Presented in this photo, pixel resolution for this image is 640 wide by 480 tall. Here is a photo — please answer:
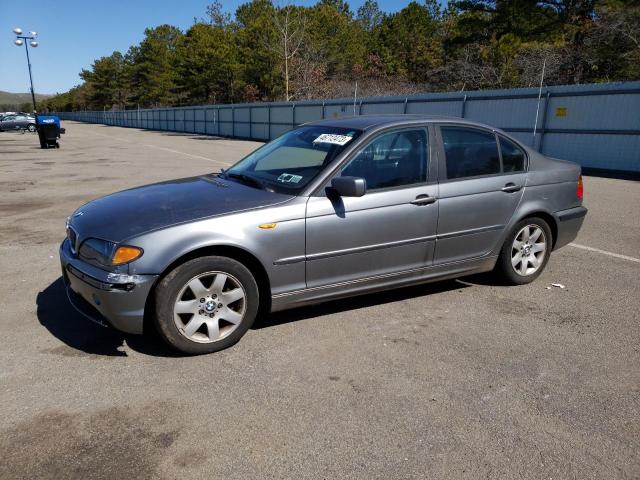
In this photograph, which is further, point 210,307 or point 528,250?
point 528,250

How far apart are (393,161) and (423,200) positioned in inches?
15.5

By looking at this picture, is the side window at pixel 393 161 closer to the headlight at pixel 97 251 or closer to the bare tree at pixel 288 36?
the headlight at pixel 97 251

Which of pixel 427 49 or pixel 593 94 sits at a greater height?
pixel 427 49

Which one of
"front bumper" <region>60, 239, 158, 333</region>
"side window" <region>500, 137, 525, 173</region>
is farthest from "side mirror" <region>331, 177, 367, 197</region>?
"side window" <region>500, 137, 525, 173</region>

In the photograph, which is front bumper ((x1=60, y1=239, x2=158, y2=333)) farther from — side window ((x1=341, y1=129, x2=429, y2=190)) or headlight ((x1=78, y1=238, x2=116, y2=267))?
side window ((x1=341, y1=129, x2=429, y2=190))

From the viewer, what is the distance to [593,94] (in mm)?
15742

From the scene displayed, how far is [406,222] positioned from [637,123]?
13871mm

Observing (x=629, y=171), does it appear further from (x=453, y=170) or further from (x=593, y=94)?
(x=453, y=170)

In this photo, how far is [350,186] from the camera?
145 inches

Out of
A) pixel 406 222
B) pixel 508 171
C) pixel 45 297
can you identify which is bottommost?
pixel 45 297

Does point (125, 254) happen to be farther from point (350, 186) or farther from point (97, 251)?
point (350, 186)

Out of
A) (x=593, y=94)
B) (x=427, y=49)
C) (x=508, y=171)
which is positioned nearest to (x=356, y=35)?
(x=427, y=49)

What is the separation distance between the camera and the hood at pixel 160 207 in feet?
11.2

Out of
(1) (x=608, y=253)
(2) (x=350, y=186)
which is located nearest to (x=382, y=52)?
(1) (x=608, y=253)
